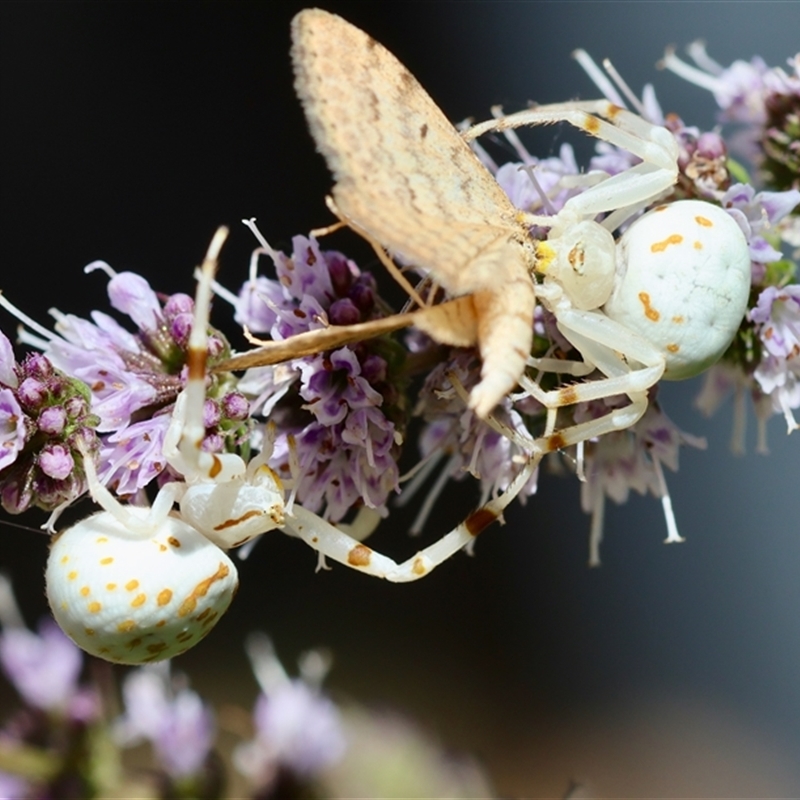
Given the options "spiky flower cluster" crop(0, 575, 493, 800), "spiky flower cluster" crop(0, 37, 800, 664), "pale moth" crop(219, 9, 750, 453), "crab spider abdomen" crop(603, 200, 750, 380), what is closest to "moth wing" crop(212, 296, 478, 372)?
"pale moth" crop(219, 9, 750, 453)

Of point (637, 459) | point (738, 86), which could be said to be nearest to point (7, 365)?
point (637, 459)

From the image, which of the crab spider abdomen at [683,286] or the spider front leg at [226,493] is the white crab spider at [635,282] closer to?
the crab spider abdomen at [683,286]

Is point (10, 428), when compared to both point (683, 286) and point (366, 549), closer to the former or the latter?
point (366, 549)

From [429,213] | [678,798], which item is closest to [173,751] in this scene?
[429,213]

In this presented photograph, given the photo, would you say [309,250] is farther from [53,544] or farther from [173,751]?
[173,751]

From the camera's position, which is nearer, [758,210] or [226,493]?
[226,493]

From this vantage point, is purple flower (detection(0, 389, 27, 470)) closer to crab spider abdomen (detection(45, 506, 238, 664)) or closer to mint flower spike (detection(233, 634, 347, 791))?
crab spider abdomen (detection(45, 506, 238, 664))

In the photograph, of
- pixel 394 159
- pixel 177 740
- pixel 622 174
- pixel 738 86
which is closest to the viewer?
pixel 394 159
